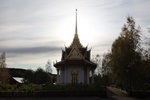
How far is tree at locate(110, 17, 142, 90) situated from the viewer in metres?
40.2

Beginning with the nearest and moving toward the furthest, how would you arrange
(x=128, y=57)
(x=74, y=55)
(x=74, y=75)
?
(x=128, y=57)
(x=74, y=75)
(x=74, y=55)

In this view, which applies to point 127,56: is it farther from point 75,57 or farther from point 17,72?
point 17,72

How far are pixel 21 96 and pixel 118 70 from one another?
12829 mm

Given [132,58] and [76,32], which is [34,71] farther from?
[132,58]

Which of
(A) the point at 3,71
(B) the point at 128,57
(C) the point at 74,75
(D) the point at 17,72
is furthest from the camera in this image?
(D) the point at 17,72

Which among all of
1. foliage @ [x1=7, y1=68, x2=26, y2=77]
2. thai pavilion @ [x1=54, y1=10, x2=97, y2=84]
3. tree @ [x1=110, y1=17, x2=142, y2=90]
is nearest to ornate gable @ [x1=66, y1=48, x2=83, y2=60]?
thai pavilion @ [x1=54, y1=10, x2=97, y2=84]

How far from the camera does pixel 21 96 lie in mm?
38062

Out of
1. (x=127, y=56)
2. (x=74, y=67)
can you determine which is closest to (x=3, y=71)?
(x=74, y=67)

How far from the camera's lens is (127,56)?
132 ft

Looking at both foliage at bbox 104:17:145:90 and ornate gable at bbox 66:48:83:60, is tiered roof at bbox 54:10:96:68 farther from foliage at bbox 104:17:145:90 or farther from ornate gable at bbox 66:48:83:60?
foliage at bbox 104:17:145:90

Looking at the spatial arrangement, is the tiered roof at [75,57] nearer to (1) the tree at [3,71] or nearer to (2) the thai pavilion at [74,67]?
(2) the thai pavilion at [74,67]

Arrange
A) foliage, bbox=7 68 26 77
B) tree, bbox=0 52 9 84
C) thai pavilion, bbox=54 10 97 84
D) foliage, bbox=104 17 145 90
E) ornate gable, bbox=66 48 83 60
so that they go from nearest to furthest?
foliage, bbox=104 17 145 90 < thai pavilion, bbox=54 10 97 84 < ornate gable, bbox=66 48 83 60 < tree, bbox=0 52 9 84 < foliage, bbox=7 68 26 77

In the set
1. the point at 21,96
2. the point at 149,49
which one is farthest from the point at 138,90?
the point at 21,96

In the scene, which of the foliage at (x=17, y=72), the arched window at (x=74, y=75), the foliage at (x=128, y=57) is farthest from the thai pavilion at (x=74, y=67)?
the foliage at (x=17, y=72)
